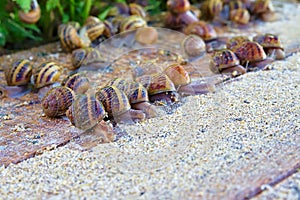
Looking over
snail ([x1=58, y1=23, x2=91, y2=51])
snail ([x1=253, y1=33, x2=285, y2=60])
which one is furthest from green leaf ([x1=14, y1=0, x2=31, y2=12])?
snail ([x1=253, y1=33, x2=285, y2=60])

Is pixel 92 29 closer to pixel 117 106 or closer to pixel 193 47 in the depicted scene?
pixel 193 47

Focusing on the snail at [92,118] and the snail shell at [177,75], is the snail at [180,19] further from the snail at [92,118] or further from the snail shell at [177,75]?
the snail at [92,118]

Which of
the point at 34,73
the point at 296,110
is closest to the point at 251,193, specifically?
the point at 296,110

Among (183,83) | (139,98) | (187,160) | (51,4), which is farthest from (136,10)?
(187,160)

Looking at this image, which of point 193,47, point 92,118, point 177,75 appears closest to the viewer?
point 92,118

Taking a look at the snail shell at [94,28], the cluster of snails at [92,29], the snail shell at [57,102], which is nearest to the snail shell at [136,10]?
the cluster of snails at [92,29]

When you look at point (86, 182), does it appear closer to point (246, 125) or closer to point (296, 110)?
point (246, 125)
